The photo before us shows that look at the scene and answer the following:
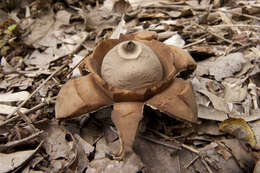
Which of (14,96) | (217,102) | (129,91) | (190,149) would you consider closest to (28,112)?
(14,96)

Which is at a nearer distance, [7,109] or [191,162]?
[191,162]

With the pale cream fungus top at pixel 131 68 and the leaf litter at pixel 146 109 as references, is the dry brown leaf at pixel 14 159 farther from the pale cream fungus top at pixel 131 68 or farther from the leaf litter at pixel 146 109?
the pale cream fungus top at pixel 131 68

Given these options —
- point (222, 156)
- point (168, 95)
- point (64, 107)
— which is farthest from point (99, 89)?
point (222, 156)

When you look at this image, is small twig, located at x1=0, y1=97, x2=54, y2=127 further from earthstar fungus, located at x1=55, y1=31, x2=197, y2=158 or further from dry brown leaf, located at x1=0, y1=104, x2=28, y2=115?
earthstar fungus, located at x1=55, y1=31, x2=197, y2=158

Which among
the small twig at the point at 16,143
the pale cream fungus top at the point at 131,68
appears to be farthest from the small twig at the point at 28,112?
the pale cream fungus top at the point at 131,68

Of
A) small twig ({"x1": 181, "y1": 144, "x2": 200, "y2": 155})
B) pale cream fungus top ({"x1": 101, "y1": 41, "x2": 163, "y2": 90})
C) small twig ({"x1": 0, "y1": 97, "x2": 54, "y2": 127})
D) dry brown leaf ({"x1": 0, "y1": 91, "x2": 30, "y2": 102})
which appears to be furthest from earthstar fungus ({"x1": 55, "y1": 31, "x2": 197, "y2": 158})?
dry brown leaf ({"x1": 0, "y1": 91, "x2": 30, "y2": 102})

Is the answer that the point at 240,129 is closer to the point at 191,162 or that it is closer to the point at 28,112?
the point at 191,162
